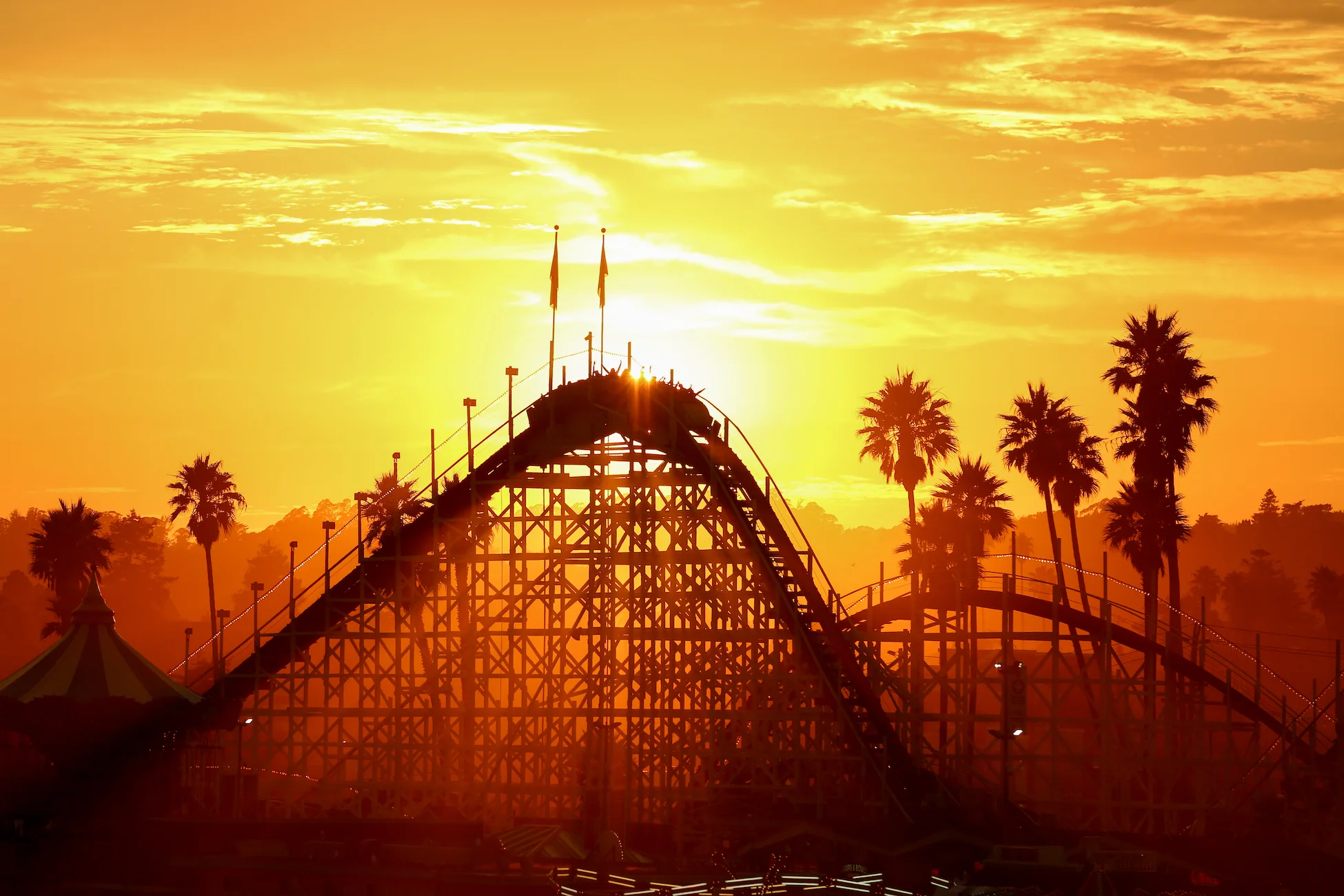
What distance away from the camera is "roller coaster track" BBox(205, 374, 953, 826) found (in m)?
→ 41.1

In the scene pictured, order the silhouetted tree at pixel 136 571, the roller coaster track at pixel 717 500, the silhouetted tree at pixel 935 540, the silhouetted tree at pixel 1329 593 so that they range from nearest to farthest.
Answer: the roller coaster track at pixel 717 500
the silhouetted tree at pixel 935 540
the silhouetted tree at pixel 1329 593
the silhouetted tree at pixel 136 571

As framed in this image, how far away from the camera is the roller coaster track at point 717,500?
1619 inches

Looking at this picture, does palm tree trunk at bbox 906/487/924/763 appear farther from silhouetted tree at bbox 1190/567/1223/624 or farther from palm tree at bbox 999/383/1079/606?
silhouetted tree at bbox 1190/567/1223/624

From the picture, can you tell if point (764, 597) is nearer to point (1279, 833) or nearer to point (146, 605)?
point (1279, 833)

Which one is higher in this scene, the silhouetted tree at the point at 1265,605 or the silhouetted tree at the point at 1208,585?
the silhouetted tree at the point at 1208,585

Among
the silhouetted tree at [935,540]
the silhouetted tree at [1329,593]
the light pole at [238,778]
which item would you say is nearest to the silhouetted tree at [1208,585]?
the silhouetted tree at [1329,593]

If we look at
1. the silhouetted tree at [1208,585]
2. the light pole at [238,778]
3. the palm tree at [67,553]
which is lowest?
the light pole at [238,778]

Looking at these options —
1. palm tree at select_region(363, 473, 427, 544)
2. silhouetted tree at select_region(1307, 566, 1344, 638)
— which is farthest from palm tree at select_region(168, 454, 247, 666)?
silhouetted tree at select_region(1307, 566, 1344, 638)

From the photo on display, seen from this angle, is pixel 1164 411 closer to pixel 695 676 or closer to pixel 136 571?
pixel 695 676

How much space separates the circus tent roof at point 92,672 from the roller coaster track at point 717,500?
1755mm

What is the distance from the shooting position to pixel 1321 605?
103375 mm

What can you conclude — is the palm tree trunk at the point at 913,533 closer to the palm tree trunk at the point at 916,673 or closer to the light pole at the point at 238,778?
the palm tree trunk at the point at 916,673

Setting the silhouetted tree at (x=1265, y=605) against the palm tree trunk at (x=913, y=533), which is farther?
the silhouetted tree at (x=1265, y=605)

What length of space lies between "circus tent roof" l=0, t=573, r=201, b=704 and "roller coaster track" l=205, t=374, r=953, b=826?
1.75 m
